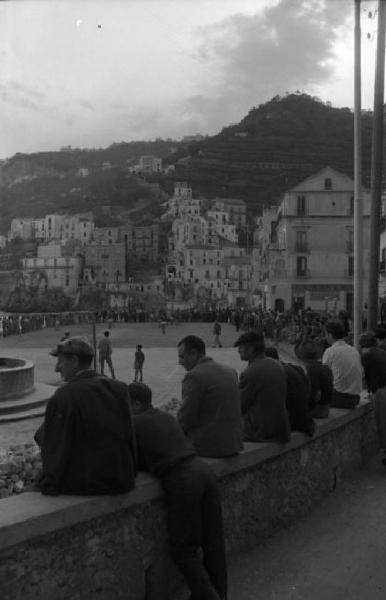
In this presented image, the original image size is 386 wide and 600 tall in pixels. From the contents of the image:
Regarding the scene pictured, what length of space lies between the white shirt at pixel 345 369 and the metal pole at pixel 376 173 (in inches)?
165

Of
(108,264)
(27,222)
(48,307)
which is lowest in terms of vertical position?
(48,307)

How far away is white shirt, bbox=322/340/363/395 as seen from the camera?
7.62m

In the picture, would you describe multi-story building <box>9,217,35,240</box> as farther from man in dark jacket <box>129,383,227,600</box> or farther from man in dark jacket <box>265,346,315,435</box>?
man in dark jacket <box>129,383,227,600</box>

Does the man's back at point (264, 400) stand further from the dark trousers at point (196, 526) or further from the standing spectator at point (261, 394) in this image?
the dark trousers at point (196, 526)

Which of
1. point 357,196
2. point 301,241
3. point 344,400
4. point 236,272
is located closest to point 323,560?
point 344,400

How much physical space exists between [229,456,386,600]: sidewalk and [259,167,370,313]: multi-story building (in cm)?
4575

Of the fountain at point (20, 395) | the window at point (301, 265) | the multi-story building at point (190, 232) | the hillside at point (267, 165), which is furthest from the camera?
the hillside at point (267, 165)

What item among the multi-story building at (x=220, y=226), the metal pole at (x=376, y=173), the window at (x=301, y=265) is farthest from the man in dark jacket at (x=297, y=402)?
the multi-story building at (x=220, y=226)

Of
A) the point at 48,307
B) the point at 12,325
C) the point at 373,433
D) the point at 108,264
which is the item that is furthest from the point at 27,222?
the point at 373,433

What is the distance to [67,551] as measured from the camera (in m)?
3.42

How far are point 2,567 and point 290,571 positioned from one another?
2.32 m

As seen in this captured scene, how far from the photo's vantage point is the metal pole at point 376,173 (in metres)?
11.6

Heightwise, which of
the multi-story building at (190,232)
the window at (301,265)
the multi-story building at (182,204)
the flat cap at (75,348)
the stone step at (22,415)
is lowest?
the stone step at (22,415)

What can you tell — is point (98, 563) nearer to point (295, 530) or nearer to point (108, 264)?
point (295, 530)
